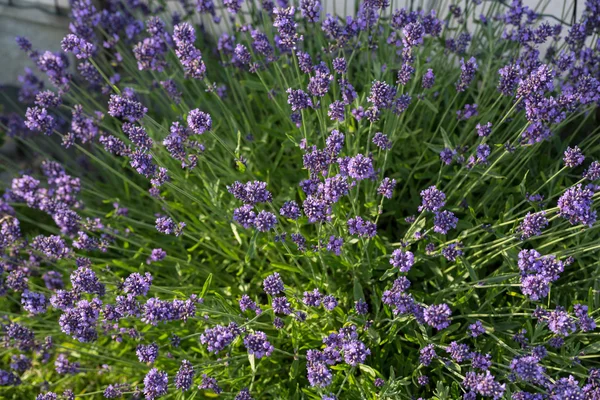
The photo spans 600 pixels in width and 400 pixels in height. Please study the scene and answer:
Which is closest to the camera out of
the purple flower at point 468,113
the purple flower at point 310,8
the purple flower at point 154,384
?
the purple flower at point 154,384

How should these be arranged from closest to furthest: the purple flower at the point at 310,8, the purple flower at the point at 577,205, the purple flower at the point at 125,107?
the purple flower at the point at 577,205 < the purple flower at the point at 125,107 < the purple flower at the point at 310,8

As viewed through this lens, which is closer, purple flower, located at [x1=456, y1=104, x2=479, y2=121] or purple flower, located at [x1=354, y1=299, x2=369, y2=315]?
purple flower, located at [x1=354, y1=299, x2=369, y2=315]

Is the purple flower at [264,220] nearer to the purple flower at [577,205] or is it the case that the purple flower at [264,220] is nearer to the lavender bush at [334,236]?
the lavender bush at [334,236]

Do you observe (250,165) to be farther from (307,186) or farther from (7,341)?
(7,341)

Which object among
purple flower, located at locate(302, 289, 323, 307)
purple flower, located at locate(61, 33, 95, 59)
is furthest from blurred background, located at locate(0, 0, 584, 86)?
purple flower, located at locate(302, 289, 323, 307)

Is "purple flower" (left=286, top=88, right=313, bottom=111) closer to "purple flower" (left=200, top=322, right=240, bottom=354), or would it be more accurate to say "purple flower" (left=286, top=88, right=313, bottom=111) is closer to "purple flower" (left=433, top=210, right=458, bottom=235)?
"purple flower" (left=433, top=210, right=458, bottom=235)

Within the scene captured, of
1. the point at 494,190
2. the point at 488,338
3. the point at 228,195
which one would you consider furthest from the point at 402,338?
the point at 228,195

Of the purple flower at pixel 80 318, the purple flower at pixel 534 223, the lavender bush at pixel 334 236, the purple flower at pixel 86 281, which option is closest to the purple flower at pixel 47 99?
the lavender bush at pixel 334 236

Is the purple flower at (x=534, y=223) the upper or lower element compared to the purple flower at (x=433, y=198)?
lower
